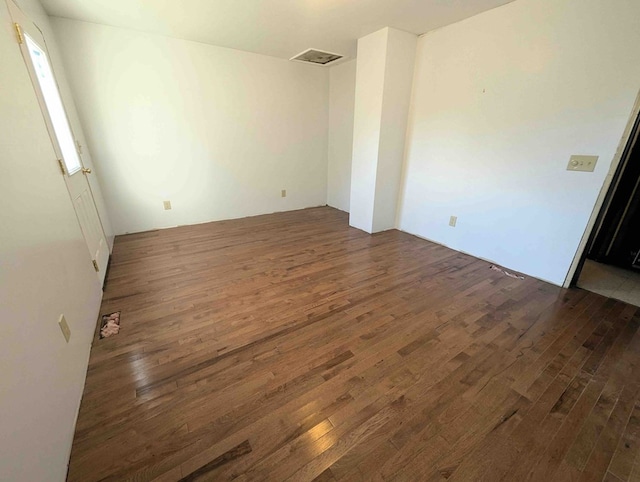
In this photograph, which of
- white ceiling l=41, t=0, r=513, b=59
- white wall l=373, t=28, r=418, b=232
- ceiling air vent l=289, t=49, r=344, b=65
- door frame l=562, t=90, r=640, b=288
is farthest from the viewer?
ceiling air vent l=289, t=49, r=344, b=65

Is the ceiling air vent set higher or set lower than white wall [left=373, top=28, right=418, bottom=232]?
higher

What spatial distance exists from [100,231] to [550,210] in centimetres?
439

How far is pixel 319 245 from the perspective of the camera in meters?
3.26

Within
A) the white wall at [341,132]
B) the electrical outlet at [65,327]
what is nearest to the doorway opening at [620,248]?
the white wall at [341,132]

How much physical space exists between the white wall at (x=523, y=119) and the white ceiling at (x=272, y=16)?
367mm

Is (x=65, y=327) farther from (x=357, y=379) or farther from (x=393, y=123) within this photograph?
(x=393, y=123)

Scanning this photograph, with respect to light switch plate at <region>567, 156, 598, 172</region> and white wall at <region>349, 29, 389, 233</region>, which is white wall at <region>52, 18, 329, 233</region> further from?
light switch plate at <region>567, 156, 598, 172</region>

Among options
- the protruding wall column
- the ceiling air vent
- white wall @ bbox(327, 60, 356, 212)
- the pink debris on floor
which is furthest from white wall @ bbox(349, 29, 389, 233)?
the pink debris on floor

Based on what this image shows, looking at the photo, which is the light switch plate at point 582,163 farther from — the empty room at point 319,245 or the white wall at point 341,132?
the white wall at point 341,132

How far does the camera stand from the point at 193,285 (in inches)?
93.0

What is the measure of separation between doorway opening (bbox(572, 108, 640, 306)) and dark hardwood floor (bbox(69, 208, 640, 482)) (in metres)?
0.32

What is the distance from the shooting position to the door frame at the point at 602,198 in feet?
6.27

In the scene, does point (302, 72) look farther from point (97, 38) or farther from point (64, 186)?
point (64, 186)

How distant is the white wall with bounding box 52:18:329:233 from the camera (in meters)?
3.00
